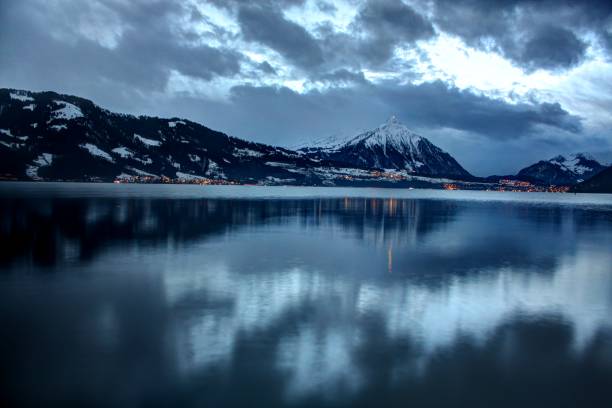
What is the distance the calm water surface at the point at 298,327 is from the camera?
11695 millimetres

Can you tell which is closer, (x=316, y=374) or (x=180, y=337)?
(x=316, y=374)

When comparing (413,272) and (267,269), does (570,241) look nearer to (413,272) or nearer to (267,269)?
(413,272)

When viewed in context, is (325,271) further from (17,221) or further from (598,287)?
(17,221)

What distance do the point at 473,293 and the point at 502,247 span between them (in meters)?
20.5

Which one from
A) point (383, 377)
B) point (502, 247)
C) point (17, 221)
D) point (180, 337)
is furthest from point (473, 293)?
point (17, 221)

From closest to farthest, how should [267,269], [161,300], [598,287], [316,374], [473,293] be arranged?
[316,374]
[161,300]
[473,293]
[598,287]
[267,269]

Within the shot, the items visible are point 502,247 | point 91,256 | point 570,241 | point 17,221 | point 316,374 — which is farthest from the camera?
point 17,221

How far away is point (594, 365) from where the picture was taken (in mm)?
13797

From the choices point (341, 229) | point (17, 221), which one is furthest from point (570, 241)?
point (17, 221)

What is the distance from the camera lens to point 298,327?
54.1 feet

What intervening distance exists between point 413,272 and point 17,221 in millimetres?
45048

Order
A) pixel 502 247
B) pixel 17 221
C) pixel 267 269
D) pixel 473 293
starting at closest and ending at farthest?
pixel 473 293 < pixel 267 269 < pixel 502 247 < pixel 17 221

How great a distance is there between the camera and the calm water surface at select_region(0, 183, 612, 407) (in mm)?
11695

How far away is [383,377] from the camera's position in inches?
493
